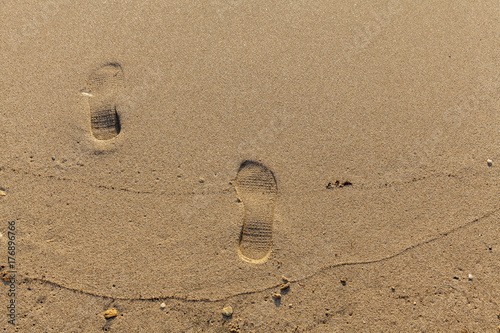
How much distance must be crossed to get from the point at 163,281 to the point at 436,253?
8.26 ft

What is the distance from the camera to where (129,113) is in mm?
2895

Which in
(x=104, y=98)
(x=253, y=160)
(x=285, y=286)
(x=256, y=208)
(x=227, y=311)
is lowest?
(x=227, y=311)

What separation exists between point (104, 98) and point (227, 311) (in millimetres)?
2344

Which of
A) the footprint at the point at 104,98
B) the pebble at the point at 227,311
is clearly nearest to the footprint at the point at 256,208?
the pebble at the point at 227,311

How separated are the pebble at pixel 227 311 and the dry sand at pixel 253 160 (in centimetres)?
3

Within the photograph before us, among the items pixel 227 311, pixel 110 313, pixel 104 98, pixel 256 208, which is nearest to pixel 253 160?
pixel 256 208

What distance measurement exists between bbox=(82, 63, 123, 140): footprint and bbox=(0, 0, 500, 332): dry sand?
0.02m

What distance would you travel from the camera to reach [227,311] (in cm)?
257

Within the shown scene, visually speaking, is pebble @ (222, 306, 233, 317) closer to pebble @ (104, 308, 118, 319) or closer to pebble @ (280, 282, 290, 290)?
pebble @ (280, 282, 290, 290)

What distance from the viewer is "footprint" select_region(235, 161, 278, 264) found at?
2.68 meters

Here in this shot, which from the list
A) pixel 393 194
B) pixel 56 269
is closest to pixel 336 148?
pixel 393 194

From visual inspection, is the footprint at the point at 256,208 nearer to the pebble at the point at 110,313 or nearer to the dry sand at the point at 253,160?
the dry sand at the point at 253,160

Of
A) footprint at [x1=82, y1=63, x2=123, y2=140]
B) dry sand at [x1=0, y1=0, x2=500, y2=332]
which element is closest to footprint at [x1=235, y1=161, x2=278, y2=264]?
dry sand at [x1=0, y1=0, x2=500, y2=332]

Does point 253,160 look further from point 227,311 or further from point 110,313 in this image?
point 110,313
